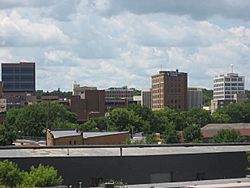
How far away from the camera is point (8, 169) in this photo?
47562 mm

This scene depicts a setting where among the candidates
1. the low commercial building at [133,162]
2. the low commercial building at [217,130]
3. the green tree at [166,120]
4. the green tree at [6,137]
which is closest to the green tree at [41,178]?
the low commercial building at [133,162]

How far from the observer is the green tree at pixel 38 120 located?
157 m

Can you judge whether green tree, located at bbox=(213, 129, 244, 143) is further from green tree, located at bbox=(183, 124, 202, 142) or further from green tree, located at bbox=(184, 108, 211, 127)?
green tree, located at bbox=(184, 108, 211, 127)

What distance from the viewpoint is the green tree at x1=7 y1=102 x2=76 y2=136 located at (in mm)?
157375

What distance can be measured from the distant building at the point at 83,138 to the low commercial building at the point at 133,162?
37.8 m

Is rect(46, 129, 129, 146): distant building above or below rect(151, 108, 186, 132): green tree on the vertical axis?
below

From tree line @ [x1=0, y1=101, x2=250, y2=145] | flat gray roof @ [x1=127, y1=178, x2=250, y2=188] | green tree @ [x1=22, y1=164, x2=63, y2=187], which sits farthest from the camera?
tree line @ [x1=0, y1=101, x2=250, y2=145]

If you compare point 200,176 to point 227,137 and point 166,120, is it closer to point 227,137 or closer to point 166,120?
point 227,137

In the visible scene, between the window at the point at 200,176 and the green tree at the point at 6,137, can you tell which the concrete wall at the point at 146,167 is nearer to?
the window at the point at 200,176

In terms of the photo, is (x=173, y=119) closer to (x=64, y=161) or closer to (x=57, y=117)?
(x=57, y=117)

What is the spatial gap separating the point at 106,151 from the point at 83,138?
41.9 m

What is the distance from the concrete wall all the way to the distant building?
143 feet

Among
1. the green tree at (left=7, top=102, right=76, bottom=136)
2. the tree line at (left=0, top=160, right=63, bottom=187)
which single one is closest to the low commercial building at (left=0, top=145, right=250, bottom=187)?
the tree line at (left=0, top=160, right=63, bottom=187)

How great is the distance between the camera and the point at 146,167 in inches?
2356
